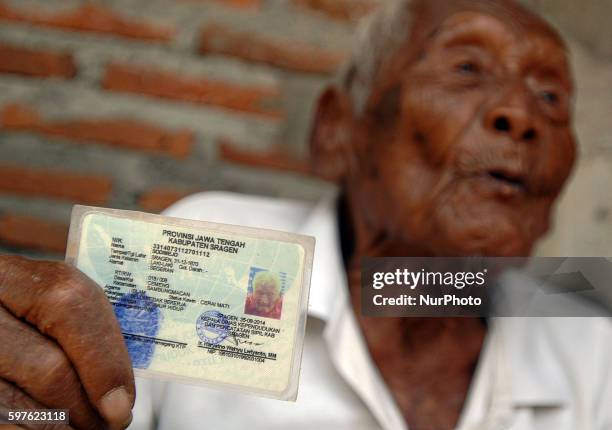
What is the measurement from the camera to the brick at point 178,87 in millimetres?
1198

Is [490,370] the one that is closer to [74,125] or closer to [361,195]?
[361,195]

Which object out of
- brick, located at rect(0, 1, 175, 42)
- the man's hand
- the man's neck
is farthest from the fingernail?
brick, located at rect(0, 1, 175, 42)

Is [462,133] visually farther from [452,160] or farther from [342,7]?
[342,7]

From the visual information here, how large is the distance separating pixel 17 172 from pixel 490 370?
3.05 ft

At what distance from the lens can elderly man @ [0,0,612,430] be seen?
2.91 ft

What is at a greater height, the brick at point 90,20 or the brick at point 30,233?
the brick at point 90,20

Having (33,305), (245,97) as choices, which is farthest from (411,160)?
(33,305)

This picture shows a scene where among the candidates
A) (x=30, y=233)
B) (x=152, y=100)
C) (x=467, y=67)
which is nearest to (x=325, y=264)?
(x=467, y=67)

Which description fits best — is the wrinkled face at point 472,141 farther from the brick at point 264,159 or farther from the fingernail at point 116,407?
the fingernail at point 116,407

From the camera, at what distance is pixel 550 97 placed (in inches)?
40.0

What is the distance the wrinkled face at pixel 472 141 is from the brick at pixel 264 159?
0.82 feet

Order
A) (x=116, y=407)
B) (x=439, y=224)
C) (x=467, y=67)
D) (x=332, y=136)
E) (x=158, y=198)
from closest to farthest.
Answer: (x=116, y=407)
(x=439, y=224)
(x=467, y=67)
(x=332, y=136)
(x=158, y=198)

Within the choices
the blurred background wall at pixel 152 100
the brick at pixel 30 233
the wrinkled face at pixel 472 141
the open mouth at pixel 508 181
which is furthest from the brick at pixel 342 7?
the brick at pixel 30 233

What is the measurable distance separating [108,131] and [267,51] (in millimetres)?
350
